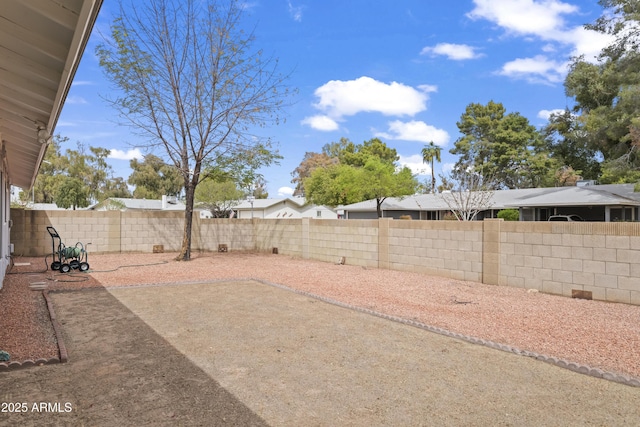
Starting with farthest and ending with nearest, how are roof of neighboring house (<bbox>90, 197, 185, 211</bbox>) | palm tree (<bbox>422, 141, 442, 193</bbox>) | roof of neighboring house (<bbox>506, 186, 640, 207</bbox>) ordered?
palm tree (<bbox>422, 141, 442, 193</bbox>)
roof of neighboring house (<bbox>90, 197, 185, 211</bbox>)
roof of neighboring house (<bbox>506, 186, 640, 207</bbox>)

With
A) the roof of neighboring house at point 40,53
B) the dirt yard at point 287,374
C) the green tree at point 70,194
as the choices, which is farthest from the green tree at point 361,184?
the roof of neighboring house at point 40,53

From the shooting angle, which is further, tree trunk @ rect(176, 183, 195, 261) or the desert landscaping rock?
tree trunk @ rect(176, 183, 195, 261)

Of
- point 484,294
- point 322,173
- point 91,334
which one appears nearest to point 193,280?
point 91,334

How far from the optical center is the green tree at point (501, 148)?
40.1 metres

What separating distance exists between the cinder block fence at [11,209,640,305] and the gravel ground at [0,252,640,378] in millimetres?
437

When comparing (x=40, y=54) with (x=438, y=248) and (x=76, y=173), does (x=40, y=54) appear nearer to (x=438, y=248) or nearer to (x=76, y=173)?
(x=438, y=248)

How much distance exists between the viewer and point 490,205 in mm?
29031

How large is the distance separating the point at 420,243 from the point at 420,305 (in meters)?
4.23

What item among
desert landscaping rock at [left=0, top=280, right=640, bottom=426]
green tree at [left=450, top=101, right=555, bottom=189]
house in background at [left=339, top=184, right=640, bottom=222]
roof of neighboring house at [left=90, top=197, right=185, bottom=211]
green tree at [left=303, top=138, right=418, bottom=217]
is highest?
green tree at [left=450, top=101, right=555, bottom=189]

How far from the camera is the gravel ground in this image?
18.7 ft

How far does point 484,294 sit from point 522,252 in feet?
5.01

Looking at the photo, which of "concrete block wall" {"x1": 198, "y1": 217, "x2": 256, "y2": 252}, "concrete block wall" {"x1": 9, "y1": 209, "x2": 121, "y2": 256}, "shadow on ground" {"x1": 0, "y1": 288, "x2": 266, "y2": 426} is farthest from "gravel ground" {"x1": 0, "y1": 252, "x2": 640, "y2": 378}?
"concrete block wall" {"x1": 198, "y1": 217, "x2": 256, "y2": 252}

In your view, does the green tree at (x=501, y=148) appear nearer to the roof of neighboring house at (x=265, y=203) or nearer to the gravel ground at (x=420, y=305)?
the roof of neighboring house at (x=265, y=203)

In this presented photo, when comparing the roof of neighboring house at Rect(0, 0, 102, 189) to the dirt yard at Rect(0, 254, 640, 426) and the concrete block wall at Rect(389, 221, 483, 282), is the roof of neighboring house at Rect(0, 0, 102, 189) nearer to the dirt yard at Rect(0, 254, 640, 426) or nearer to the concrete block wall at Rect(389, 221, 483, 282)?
the dirt yard at Rect(0, 254, 640, 426)
